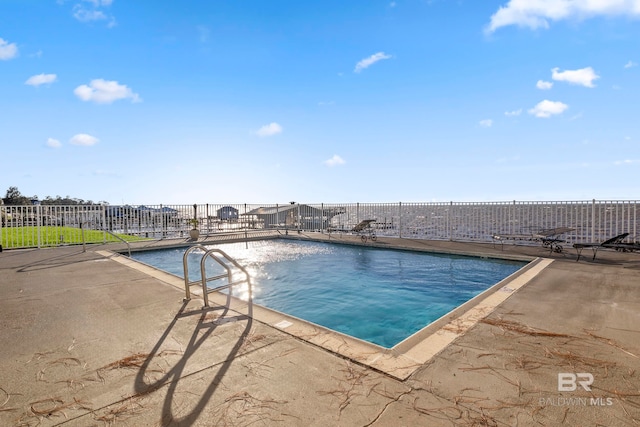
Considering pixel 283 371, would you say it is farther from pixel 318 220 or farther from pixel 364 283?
pixel 318 220

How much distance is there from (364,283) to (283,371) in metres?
4.94

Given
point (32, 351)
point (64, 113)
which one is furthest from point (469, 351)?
point (64, 113)

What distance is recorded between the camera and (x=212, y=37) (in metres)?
11.5

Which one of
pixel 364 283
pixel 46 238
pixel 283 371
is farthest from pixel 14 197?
pixel 283 371

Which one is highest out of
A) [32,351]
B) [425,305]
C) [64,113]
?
[64,113]

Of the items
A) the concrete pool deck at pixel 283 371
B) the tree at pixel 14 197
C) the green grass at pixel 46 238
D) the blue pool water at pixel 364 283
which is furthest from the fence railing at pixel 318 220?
the tree at pixel 14 197

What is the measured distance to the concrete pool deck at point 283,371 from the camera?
6.84 feet

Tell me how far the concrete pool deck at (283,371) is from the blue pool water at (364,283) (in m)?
1.73

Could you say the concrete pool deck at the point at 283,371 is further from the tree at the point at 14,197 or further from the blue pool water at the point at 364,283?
the tree at the point at 14,197

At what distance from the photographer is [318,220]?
16.8 m

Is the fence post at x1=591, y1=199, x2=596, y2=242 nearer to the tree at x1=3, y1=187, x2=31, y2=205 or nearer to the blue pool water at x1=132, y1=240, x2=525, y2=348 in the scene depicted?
the blue pool water at x1=132, y1=240, x2=525, y2=348

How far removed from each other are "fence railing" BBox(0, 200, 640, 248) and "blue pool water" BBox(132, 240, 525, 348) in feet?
9.83

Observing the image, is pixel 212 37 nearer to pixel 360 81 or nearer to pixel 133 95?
pixel 133 95

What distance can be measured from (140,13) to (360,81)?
8633 mm
